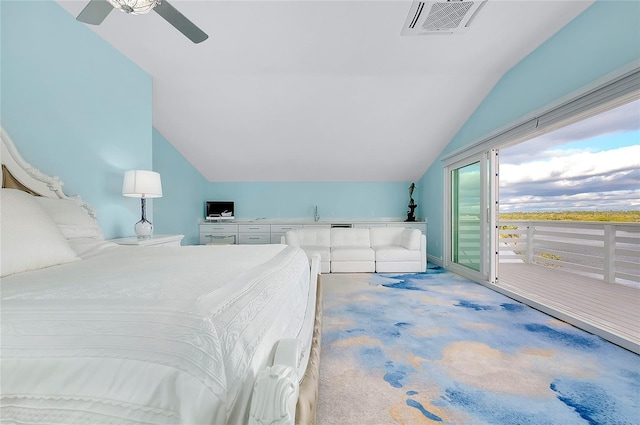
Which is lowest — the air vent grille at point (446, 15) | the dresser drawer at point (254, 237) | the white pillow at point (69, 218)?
the dresser drawer at point (254, 237)

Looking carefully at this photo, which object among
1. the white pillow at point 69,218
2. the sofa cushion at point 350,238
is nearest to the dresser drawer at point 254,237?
the sofa cushion at point 350,238

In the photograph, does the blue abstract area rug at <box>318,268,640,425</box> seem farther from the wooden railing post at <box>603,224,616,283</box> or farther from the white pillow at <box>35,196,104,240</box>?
the wooden railing post at <box>603,224,616,283</box>

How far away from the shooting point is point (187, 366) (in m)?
0.57

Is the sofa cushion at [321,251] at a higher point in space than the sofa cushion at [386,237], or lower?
lower

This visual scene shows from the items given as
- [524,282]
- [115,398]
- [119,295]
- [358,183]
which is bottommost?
[524,282]

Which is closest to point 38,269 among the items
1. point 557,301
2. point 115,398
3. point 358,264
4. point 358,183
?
point 115,398

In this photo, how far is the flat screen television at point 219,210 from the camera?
20.6 ft

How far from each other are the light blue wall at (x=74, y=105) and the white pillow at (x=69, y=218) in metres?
0.49

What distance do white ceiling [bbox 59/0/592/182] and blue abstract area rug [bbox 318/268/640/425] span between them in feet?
9.12

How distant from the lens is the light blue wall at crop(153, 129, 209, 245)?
4766 millimetres

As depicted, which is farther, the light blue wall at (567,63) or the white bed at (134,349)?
the light blue wall at (567,63)

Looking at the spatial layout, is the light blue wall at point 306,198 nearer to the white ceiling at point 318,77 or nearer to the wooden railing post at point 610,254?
the white ceiling at point 318,77

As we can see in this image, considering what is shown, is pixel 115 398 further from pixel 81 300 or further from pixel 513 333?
pixel 513 333

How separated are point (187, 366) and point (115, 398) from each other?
0.49ft
